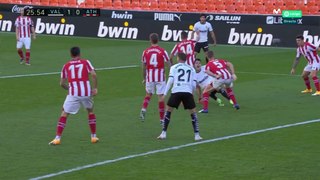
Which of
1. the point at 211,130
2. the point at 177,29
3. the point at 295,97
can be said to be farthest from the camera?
the point at 177,29

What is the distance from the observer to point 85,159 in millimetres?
14750

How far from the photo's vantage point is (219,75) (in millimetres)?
21141

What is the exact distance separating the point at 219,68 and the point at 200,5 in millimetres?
25642

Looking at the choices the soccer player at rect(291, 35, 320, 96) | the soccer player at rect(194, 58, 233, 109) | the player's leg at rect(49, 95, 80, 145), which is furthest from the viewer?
the soccer player at rect(291, 35, 320, 96)

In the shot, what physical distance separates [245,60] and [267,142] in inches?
713

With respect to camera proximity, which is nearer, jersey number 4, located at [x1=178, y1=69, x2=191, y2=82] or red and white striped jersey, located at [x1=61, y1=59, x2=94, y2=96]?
red and white striped jersey, located at [x1=61, y1=59, x2=94, y2=96]

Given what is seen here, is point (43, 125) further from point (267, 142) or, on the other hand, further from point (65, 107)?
point (267, 142)

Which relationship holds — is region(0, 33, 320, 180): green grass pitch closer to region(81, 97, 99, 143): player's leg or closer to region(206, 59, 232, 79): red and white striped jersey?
region(81, 97, 99, 143): player's leg

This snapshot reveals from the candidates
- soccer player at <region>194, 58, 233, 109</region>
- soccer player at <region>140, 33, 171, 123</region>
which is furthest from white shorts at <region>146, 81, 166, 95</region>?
soccer player at <region>194, 58, 233, 109</region>

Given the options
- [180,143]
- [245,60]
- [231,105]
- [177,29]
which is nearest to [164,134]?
[180,143]

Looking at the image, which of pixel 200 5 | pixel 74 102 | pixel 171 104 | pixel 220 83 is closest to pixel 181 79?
pixel 171 104

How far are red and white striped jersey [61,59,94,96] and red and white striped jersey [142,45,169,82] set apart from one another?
3.11 m

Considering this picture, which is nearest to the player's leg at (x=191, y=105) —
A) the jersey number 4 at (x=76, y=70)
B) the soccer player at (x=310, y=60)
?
the jersey number 4 at (x=76, y=70)

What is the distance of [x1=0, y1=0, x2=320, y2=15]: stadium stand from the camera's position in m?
43.8
